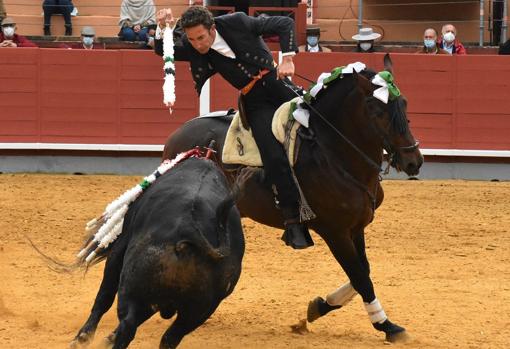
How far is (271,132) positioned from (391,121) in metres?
0.67

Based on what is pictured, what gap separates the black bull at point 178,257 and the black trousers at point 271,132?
4.14ft

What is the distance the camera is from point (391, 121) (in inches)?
209

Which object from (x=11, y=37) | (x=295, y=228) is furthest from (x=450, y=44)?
(x=295, y=228)

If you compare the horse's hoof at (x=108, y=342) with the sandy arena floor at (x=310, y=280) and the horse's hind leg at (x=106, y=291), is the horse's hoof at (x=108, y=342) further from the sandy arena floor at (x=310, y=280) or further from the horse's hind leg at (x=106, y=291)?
the sandy arena floor at (x=310, y=280)

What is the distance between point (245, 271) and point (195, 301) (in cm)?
334

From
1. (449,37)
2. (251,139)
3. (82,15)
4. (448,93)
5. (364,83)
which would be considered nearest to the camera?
(364,83)

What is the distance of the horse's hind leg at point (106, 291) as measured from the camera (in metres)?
4.27

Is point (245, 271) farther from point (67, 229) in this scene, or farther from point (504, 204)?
point (504, 204)

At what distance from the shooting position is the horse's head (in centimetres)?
530

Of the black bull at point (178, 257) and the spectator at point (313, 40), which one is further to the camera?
the spectator at point (313, 40)

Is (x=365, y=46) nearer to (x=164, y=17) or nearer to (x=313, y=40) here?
(x=313, y=40)

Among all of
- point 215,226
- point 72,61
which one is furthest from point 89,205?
point 215,226

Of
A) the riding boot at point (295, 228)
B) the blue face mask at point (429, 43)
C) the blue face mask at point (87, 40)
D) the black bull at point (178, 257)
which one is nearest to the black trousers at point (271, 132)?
the riding boot at point (295, 228)

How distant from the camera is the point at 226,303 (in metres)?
6.25
